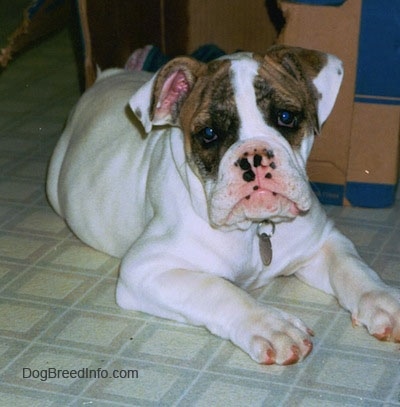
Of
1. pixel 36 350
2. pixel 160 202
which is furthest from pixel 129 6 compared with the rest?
pixel 36 350

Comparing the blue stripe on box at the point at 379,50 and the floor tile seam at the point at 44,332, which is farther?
the blue stripe on box at the point at 379,50

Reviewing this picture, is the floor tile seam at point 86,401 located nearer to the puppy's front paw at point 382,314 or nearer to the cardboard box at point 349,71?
the puppy's front paw at point 382,314

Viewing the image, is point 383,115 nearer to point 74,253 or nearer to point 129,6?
point 74,253

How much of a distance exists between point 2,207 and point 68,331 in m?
0.85

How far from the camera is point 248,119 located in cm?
206

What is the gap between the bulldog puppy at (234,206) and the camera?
80.7 inches

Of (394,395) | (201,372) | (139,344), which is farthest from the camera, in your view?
(139,344)

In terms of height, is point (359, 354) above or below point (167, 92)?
below

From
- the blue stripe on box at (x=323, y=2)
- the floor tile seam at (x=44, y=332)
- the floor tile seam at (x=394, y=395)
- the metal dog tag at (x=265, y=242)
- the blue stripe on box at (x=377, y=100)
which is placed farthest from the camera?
the blue stripe on box at (x=377, y=100)

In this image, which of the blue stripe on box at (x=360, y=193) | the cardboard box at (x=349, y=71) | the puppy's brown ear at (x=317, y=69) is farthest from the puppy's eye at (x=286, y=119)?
the blue stripe on box at (x=360, y=193)

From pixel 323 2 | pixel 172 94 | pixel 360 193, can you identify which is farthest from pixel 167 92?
pixel 360 193

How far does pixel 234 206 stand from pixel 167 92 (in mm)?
341

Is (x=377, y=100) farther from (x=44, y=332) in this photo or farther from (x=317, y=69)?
(x=44, y=332)

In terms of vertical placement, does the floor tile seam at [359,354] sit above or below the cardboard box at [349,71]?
below
